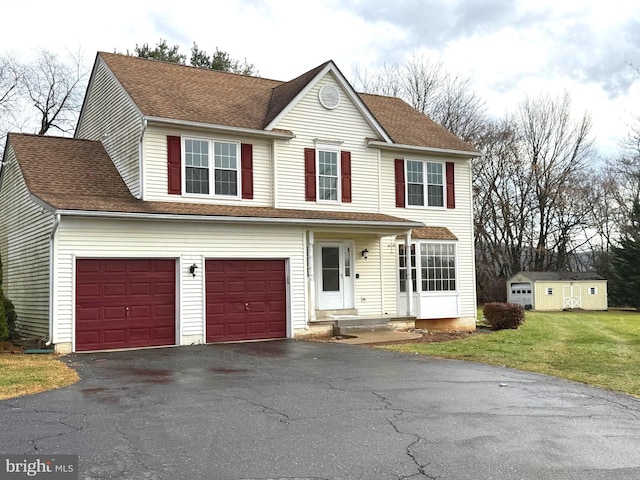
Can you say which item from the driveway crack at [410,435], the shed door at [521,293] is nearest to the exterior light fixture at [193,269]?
the driveway crack at [410,435]

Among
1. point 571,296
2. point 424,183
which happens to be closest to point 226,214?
point 424,183

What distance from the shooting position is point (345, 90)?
1992 cm

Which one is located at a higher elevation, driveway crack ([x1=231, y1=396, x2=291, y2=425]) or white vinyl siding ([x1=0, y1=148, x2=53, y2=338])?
A: white vinyl siding ([x1=0, y1=148, x2=53, y2=338])

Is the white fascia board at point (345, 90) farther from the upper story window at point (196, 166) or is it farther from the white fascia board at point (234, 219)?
the white fascia board at point (234, 219)

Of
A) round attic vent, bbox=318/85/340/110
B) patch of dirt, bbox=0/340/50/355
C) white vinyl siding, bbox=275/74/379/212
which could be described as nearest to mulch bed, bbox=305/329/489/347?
white vinyl siding, bbox=275/74/379/212

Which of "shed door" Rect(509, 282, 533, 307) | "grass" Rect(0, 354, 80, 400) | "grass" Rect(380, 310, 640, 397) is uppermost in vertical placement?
"shed door" Rect(509, 282, 533, 307)

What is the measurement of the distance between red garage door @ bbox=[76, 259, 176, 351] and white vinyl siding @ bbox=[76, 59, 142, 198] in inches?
97.5

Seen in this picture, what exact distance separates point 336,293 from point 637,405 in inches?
440

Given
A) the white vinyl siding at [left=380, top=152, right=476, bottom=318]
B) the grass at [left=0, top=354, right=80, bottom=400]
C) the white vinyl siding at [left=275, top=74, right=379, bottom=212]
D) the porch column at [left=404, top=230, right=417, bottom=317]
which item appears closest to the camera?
the grass at [left=0, top=354, right=80, bottom=400]

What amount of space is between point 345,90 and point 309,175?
294 centimetres

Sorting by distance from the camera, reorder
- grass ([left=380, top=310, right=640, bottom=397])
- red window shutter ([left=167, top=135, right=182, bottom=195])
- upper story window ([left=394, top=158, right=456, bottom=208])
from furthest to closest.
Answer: upper story window ([left=394, top=158, right=456, bottom=208]), red window shutter ([left=167, top=135, right=182, bottom=195]), grass ([left=380, top=310, right=640, bottom=397])

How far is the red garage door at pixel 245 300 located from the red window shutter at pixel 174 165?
2.25 m

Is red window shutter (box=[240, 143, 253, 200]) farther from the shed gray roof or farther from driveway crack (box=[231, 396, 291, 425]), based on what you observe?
the shed gray roof

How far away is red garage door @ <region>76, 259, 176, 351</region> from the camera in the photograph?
1468 cm
